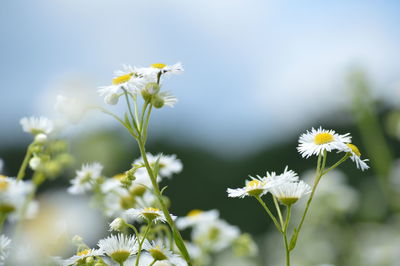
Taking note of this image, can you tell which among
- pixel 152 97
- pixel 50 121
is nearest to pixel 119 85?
pixel 152 97

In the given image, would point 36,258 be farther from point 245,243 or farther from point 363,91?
point 363,91

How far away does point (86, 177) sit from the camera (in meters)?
1.42

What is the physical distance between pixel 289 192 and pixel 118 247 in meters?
0.34

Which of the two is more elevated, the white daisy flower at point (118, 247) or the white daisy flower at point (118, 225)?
the white daisy flower at point (118, 225)

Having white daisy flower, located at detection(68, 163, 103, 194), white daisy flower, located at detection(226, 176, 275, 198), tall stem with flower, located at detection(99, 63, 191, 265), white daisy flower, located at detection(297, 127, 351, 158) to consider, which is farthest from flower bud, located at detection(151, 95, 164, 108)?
white daisy flower, located at detection(68, 163, 103, 194)

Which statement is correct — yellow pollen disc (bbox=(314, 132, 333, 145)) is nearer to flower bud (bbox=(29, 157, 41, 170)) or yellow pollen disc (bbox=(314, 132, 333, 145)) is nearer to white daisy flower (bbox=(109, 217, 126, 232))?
white daisy flower (bbox=(109, 217, 126, 232))

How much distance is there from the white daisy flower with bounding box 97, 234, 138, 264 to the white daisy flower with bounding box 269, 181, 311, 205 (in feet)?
0.94

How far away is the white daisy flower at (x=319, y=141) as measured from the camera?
1.10 metres

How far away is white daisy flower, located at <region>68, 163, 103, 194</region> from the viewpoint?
4.62 ft

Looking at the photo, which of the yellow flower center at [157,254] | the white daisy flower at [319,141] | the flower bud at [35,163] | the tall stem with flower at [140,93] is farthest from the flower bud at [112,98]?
the white daisy flower at [319,141]

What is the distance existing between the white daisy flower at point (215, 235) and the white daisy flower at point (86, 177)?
424 millimetres

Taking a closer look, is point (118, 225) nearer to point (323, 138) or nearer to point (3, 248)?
point (3, 248)

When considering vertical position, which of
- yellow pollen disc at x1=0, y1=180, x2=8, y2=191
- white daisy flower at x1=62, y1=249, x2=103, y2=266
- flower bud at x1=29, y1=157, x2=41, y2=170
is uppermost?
flower bud at x1=29, y1=157, x2=41, y2=170

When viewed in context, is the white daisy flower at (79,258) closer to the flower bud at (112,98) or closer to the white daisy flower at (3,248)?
the white daisy flower at (3,248)
